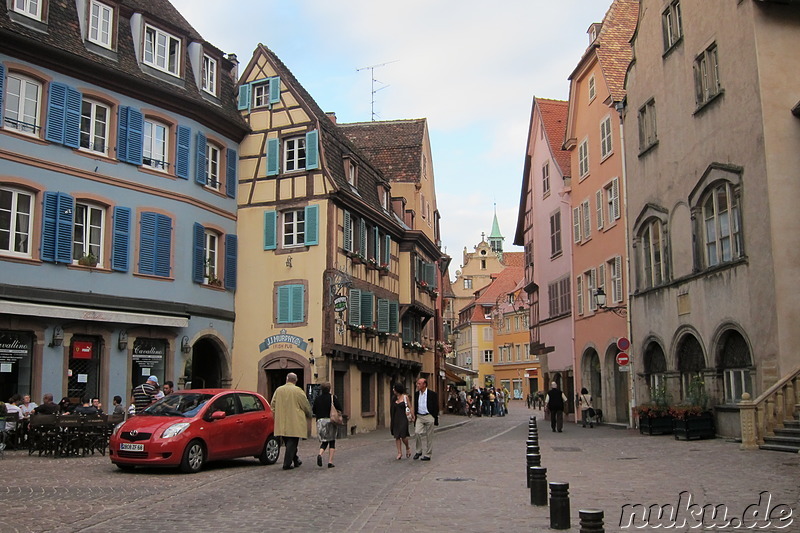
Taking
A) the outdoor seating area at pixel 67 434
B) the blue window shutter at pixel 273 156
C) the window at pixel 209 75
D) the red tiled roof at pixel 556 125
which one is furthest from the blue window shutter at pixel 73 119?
the red tiled roof at pixel 556 125

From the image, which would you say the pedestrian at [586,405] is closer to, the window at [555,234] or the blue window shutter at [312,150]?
the window at [555,234]

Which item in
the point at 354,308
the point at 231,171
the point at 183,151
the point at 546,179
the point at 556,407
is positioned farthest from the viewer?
the point at 546,179

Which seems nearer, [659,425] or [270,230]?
[659,425]

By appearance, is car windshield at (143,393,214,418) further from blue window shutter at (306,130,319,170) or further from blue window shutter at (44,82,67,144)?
blue window shutter at (306,130,319,170)

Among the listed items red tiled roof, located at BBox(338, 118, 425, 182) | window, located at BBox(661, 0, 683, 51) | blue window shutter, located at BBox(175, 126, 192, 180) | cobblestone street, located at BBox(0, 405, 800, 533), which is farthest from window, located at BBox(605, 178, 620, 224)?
blue window shutter, located at BBox(175, 126, 192, 180)

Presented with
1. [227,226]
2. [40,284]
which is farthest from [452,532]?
[227,226]

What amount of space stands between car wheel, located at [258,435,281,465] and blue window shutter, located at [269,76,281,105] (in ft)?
52.1

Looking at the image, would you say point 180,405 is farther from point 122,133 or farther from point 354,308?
point 354,308

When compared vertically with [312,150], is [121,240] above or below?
below

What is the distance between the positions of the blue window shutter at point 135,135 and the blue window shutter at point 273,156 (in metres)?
5.58

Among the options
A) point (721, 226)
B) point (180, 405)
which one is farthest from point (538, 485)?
point (721, 226)

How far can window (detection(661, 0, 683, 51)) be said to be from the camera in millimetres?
23891

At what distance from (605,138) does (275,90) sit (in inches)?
488

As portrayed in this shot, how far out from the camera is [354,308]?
30.5 meters
